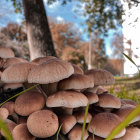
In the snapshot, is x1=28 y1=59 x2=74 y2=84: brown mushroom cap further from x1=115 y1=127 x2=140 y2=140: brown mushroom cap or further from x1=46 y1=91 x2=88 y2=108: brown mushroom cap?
x1=115 y1=127 x2=140 y2=140: brown mushroom cap

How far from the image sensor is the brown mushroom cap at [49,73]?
2.93 feet

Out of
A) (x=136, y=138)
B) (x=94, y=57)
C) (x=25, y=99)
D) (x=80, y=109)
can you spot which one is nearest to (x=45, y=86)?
(x=25, y=99)

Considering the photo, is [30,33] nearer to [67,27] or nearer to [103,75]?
[103,75]

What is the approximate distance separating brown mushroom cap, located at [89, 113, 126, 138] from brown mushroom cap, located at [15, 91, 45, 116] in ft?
1.39

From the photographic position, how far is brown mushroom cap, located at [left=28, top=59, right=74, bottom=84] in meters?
0.89

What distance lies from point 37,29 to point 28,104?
269 cm

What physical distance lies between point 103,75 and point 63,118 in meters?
0.52

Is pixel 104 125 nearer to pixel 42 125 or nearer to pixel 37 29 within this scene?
pixel 42 125

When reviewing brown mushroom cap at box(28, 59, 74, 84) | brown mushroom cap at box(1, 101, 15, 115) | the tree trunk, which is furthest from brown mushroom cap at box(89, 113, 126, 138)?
the tree trunk

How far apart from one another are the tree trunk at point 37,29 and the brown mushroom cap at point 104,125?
242 centimetres

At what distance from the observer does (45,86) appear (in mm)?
1162

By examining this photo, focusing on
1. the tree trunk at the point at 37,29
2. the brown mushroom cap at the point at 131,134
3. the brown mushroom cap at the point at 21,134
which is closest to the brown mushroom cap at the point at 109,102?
the brown mushroom cap at the point at 131,134

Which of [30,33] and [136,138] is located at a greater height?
[30,33]

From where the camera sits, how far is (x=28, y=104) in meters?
0.93
